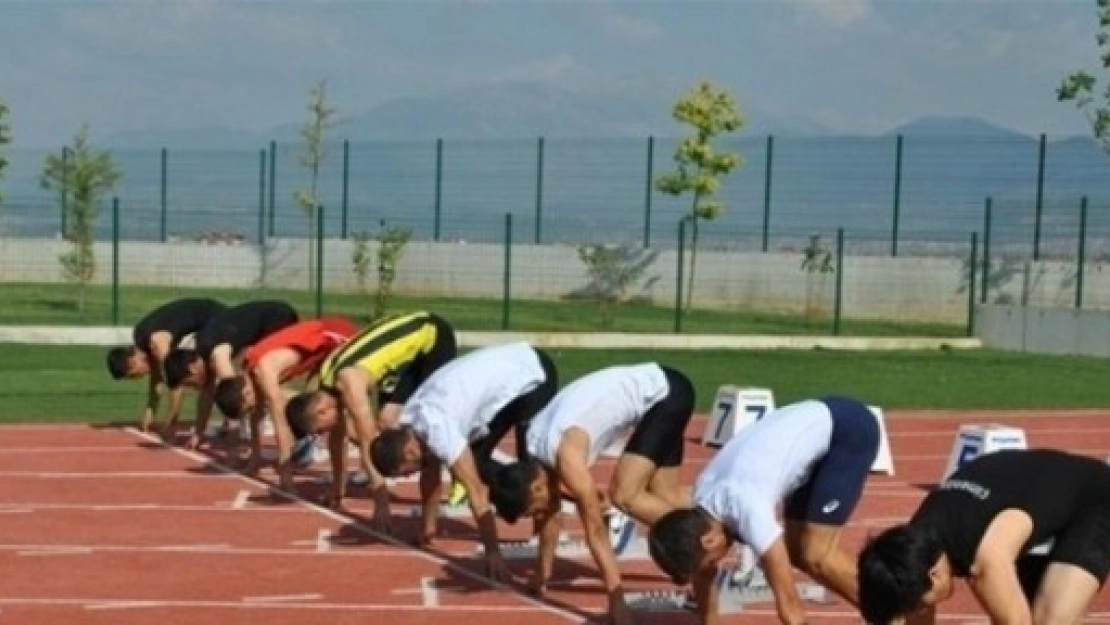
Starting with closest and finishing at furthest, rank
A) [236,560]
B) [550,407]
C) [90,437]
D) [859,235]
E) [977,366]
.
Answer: [550,407] → [236,560] → [90,437] → [977,366] → [859,235]

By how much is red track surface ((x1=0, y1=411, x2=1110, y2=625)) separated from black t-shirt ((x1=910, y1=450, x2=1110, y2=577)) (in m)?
2.90

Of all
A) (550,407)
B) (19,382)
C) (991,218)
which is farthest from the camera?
(991,218)

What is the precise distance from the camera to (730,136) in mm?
43938

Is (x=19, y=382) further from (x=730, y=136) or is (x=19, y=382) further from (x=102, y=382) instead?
(x=730, y=136)

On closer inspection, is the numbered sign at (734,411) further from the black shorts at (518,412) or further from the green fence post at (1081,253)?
the green fence post at (1081,253)

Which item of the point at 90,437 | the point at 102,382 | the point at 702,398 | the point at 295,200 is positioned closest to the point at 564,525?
the point at 90,437

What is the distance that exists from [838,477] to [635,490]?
167 centimetres

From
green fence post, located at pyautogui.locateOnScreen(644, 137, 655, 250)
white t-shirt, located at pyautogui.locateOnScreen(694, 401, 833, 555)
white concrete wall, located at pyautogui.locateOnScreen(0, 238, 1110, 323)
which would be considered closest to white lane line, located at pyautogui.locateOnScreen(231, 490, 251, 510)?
white t-shirt, located at pyautogui.locateOnScreen(694, 401, 833, 555)

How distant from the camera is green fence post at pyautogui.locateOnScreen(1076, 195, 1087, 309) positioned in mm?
35438

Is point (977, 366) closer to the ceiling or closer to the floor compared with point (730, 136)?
closer to the floor

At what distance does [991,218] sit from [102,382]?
18.7m

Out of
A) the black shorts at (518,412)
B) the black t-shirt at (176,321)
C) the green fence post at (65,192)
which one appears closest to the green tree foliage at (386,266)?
the green fence post at (65,192)

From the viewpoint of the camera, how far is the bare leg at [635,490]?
1055 centimetres

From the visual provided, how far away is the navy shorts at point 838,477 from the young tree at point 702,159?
32993mm
